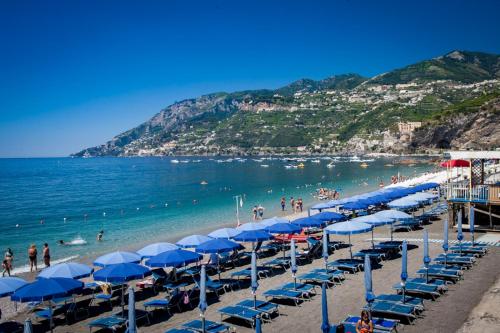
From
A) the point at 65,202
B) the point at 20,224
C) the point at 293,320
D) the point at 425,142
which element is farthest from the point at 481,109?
the point at 293,320

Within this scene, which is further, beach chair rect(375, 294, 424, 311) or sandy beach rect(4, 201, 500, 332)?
beach chair rect(375, 294, 424, 311)

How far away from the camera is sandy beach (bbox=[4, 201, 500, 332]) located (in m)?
11.4

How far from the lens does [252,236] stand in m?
18.6

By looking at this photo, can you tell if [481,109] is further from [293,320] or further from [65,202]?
[293,320]

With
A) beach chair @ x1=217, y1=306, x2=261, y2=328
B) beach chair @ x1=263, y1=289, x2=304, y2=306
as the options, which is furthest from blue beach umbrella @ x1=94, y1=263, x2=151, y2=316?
beach chair @ x1=263, y1=289, x2=304, y2=306

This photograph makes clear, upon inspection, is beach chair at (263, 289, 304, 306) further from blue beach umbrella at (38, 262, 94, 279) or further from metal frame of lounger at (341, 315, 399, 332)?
blue beach umbrella at (38, 262, 94, 279)

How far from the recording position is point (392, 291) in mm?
13977

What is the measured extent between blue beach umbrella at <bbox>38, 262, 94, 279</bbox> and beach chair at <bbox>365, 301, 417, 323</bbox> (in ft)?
30.3

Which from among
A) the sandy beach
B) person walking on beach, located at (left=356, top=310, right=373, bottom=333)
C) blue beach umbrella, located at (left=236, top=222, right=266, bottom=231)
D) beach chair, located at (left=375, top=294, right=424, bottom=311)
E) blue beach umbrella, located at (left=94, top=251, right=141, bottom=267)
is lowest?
the sandy beach

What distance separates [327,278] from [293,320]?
11.5 feet

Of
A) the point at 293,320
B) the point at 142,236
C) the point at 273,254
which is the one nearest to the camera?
the point at 293,320

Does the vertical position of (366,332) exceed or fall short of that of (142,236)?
it exceeds it

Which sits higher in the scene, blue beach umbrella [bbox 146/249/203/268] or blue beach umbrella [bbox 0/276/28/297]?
blue beach umbrella [bbox 146/249/203/268]

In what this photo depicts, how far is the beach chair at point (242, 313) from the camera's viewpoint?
11898mm
